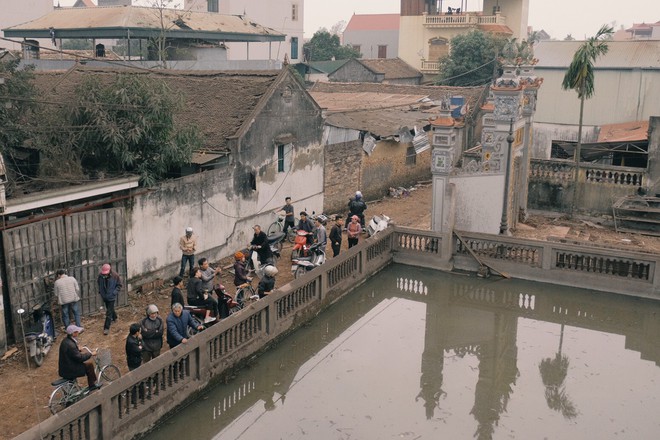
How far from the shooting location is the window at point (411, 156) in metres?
26.3

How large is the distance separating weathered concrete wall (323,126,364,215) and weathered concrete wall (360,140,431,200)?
2.12 feet

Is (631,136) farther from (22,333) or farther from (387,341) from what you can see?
(22,333)

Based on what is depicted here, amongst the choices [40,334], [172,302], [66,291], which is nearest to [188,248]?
[172,302]

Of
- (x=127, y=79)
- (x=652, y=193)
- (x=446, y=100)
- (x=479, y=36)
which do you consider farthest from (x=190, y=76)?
(x=479, y=36)

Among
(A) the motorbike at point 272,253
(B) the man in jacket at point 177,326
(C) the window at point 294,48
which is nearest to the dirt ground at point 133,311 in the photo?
(A) the motorbike at point 272,253

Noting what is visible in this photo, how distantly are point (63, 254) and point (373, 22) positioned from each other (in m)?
66.7

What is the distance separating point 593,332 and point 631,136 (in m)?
10.6

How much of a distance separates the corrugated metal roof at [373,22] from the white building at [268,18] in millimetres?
14852

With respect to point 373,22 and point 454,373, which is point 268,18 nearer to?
point 373,22

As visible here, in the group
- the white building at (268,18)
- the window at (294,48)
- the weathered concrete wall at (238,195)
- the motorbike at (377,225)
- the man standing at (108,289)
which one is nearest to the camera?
the man standing at (108,289)

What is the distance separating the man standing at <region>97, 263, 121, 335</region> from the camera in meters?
11.8

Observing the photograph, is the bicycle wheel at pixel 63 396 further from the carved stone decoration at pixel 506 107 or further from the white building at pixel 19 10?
the white building at pixel 19 10

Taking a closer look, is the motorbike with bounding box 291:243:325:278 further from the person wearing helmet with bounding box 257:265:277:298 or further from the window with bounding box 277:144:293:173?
the window with bounding box 277:144:293:173

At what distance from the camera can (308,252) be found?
15.9 meters
